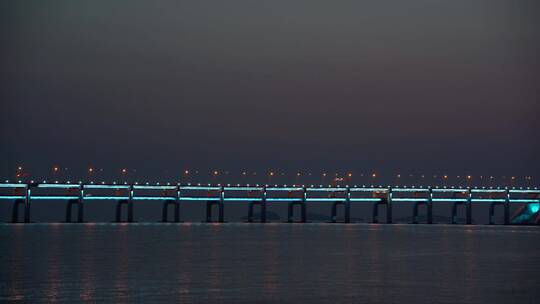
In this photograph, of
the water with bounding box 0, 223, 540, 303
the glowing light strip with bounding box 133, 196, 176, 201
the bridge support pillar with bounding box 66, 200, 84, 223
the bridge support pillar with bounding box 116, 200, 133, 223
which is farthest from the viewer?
the bridge support pillar with bounding box 116, 200, 133, 223

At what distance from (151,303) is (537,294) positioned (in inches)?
399

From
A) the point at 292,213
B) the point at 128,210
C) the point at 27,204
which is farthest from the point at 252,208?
the point at 27,204

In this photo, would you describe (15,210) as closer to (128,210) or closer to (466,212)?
(128,210)

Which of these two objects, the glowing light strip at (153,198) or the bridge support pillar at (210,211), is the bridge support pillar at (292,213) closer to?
the bridge support pillar at (210,211)

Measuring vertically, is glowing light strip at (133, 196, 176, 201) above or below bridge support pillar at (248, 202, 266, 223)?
above

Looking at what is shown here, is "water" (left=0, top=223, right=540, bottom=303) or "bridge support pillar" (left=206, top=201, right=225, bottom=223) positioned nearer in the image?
"water" (left=0, top=223, right=540, bottom=303)

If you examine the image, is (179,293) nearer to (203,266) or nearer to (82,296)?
(82,296)

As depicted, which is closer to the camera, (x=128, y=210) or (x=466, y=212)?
(x=128, y=210)

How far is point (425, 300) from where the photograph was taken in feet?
78.8

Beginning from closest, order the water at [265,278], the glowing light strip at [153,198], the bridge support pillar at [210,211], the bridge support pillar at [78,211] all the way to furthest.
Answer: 1. the water at [265,278]
2. the bridge support pillar at [78,211]
3. the glowing light strip at [153,198]
4. the bridge support pillar at [210,211]

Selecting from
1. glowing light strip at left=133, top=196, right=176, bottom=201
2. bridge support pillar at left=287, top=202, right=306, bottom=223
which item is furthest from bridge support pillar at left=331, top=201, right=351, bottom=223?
glowing light strip at left=133, top=196, right=176, bottom=201

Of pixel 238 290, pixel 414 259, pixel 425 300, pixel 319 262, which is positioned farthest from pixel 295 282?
pixel 414 259

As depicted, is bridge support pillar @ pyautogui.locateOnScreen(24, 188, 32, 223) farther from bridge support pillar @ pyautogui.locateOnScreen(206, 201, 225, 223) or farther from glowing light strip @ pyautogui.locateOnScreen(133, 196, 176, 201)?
bridge support pillar @ pyautogui.locateOnScreen(206, 201, 225, 223)

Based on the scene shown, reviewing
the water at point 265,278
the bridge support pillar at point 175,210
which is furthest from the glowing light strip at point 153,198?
the water at point 265,278
